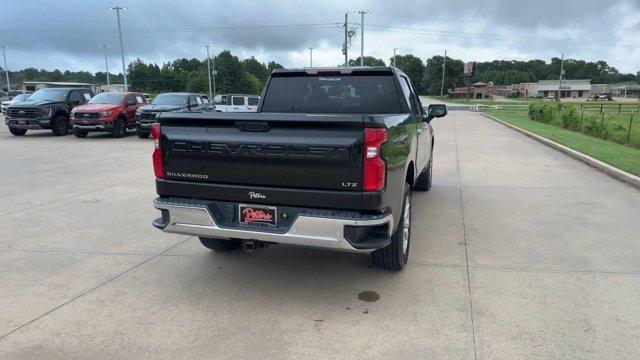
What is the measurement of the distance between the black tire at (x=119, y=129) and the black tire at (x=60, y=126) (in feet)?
7.72

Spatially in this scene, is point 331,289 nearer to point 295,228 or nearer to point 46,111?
point 295,228

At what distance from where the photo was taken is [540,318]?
374cm

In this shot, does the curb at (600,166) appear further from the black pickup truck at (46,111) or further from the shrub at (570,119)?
the black pickup truck at (46,111)

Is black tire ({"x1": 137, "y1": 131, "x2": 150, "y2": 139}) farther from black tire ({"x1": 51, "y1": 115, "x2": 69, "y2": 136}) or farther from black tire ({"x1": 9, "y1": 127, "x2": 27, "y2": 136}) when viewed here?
black tire ({"x1": 9, "y1": 127, "x2": 27, "y2": 136})

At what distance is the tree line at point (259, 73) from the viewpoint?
104 meters

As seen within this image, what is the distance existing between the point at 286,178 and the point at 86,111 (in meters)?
16.5

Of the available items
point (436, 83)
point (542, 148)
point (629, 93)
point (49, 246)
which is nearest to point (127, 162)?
point (49, 246)

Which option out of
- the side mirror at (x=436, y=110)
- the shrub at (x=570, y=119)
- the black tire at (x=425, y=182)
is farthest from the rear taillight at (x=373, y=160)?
the shrub at (x=570, y=119)

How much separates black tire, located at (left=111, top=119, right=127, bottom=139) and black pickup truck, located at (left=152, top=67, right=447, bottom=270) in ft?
51.3

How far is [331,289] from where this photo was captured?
4.34 m

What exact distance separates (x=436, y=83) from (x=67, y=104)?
4669 inches

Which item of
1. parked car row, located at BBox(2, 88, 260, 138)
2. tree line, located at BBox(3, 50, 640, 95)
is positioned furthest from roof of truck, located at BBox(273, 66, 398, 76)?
tree line, located at BBox(3, 50, 640, 95)

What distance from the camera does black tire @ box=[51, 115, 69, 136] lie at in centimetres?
1883

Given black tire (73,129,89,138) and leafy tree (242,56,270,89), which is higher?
leafy tree (242,56,270,89)
